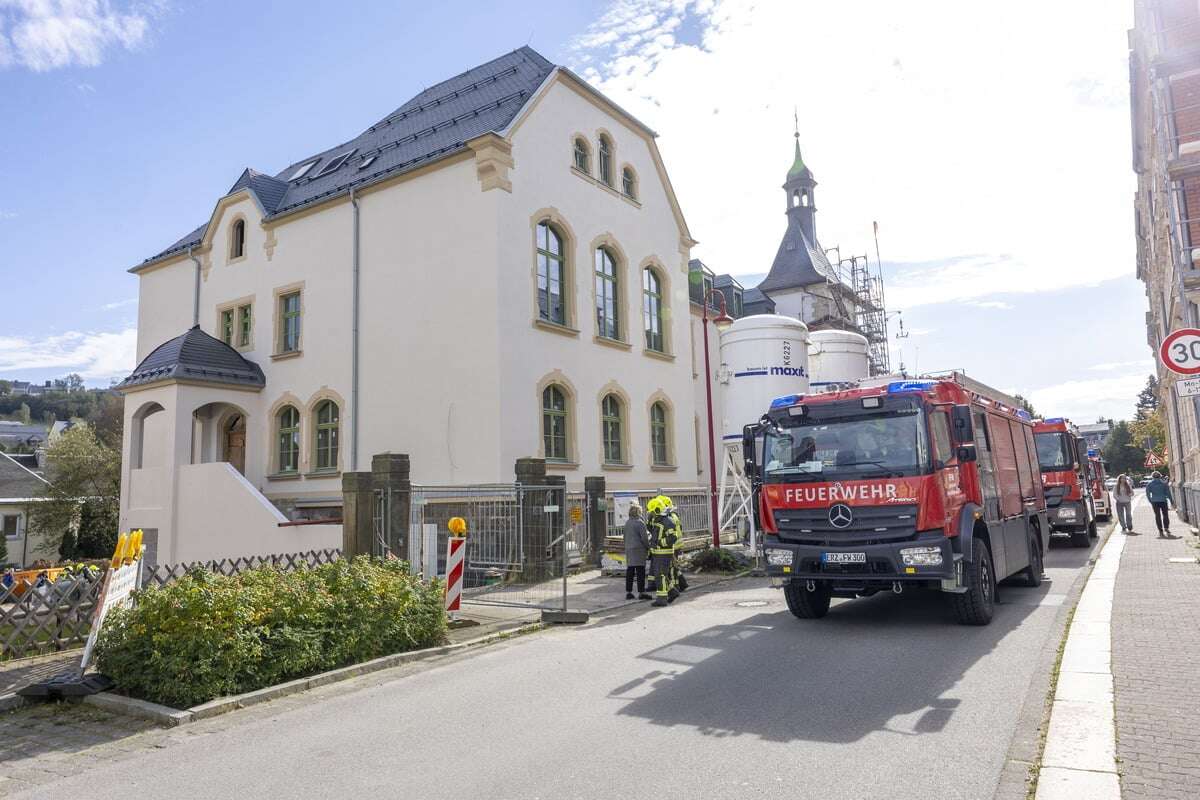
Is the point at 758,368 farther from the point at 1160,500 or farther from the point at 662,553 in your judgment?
the point at 1160,500

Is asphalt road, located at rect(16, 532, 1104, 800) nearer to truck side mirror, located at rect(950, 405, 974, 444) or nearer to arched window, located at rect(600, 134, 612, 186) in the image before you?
truck side mirror, located at rect(950, 405, 974, 444)

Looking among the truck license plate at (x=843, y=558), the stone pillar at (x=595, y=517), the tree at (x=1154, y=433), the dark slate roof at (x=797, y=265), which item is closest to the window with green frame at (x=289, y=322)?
the stone pillar at (x=595, y=517)

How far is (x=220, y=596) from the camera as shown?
7.39 meters

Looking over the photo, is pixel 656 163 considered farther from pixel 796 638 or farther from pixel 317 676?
pixel 317 676

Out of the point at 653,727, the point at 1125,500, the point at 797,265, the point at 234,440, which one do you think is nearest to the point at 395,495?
the point at 653,727

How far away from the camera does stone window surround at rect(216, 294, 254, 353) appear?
25.2 metres

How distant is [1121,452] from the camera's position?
9612cm

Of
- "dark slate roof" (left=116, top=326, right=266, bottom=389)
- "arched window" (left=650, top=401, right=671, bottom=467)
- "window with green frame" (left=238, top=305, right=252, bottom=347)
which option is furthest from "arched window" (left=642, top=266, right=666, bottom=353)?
"window with green frame" (left=238, top=305, right=252, bottom=347)

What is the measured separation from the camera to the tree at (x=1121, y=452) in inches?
3670

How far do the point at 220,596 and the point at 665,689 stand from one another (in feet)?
13.3

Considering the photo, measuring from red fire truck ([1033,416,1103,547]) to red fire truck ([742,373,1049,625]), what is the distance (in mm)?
9641

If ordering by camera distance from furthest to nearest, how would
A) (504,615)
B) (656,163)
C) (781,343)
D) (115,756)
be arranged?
(656,163)
(781,343)
(504,615)
(115,756)

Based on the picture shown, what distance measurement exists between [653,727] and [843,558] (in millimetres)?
4107

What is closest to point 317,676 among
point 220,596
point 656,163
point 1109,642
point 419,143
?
point 220,596
